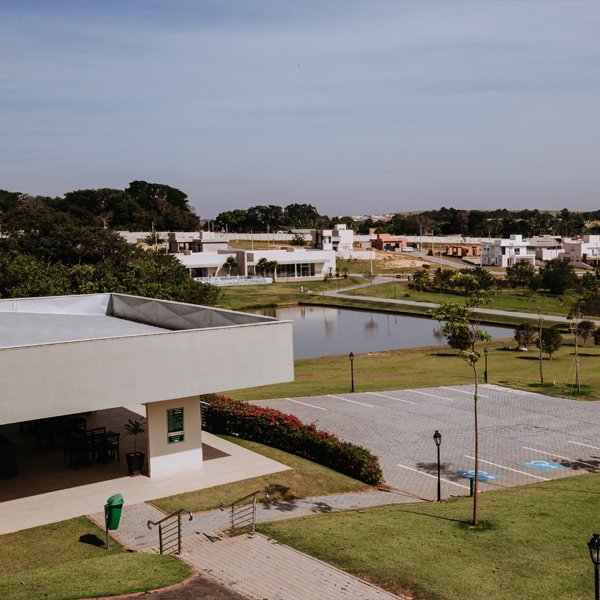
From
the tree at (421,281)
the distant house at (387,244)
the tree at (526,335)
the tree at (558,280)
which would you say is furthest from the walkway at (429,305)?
the distant house at (387,244)

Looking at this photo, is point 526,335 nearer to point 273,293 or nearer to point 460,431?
point 460,431

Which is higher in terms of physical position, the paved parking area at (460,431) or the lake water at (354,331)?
the paved parking area at (460,431)

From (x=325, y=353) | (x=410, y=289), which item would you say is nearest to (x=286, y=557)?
(x=325, y=353)

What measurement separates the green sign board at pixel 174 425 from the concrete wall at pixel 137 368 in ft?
5.29

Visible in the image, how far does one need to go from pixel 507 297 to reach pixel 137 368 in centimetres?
7301

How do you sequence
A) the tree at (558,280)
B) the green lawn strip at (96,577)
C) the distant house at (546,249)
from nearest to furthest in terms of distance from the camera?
the green lawn strip at (96,577) → the tree at (558,280) → the distant house at (546,249)

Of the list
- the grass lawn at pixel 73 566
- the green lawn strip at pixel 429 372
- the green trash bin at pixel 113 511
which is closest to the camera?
the grass lawn at pixel 73 566

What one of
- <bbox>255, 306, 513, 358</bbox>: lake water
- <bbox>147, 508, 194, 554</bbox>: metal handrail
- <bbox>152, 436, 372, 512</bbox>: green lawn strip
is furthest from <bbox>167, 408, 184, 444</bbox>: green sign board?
<bbox>255, 306, 513, 358</bbox>: lake water

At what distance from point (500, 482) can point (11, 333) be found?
1543 cm

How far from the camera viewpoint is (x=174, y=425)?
64.0ft

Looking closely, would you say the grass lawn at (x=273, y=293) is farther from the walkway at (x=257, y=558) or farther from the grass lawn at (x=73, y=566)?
the grass lawn at (x=73, y=566)

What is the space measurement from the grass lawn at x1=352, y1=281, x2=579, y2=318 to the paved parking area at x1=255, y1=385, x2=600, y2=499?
45.8m

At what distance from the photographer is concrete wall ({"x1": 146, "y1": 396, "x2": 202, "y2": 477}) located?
757 inches

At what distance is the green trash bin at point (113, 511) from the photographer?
50.6 ft
